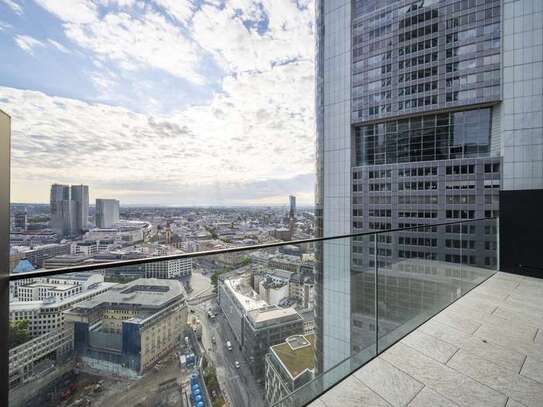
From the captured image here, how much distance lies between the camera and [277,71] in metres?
16.8

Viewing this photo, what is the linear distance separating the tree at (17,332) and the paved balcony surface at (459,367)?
1.70m

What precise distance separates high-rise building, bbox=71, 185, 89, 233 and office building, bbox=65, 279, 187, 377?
1044 cm

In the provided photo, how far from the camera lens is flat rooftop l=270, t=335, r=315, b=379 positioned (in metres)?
1.81

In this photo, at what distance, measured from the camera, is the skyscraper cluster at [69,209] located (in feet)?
28.5

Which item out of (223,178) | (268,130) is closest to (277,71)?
(268,130)

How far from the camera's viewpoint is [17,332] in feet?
3.10

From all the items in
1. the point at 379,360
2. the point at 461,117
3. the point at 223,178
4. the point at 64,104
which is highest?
the point at 461,117

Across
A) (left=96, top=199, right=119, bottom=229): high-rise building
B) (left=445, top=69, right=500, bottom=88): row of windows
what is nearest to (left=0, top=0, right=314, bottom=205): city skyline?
(left=96, top=199, right=119, bottom=229): high-rise building

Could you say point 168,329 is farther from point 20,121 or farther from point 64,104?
point 64,104

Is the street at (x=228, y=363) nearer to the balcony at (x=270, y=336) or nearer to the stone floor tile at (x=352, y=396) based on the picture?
the balcony at (x=270, y=336)

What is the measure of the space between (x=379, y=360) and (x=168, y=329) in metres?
1.88

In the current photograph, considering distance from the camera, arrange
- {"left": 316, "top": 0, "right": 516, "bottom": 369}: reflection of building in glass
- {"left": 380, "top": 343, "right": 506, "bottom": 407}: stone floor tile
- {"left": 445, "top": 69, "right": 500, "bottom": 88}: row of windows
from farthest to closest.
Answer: {"left": 316, "top": 0, "right": 516, "bottom": 369}: reflection of building in glass
{"left": 445, "top": 69, "right": 500, "bottom": 88}: row of windows
{"left": 380, "top": 343, "right": 506, "bottom": 407}: stone floor tile

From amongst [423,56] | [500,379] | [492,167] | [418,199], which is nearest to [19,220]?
[500,379]

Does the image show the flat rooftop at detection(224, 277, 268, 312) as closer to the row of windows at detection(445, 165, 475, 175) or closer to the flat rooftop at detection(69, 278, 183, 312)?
the flat rooftop at detection(69, 278, 183, 312)
